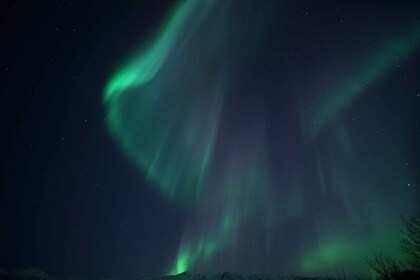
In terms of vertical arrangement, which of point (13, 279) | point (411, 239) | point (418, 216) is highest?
point (418, 216)

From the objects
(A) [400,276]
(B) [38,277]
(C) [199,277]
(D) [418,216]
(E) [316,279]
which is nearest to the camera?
(A) [400,276]

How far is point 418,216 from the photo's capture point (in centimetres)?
1881

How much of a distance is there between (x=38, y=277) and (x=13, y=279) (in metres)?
1.87

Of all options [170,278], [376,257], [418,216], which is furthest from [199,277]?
[418,216]

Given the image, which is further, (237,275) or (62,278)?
(62,278)

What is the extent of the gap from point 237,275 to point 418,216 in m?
14.4

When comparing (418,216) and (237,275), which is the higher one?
(418,216)

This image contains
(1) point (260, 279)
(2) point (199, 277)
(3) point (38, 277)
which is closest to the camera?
(1) point (260, 279)

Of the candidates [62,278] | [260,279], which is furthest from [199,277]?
[62,278]

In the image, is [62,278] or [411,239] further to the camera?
[62,278]

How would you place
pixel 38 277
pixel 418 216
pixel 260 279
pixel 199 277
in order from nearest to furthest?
pixel 418 216 → pixel 260 279 → pixel 199 277 → pixel 38 277

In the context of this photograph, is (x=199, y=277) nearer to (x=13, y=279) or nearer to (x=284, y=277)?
(x=284, y=277)

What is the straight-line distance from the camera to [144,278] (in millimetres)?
25109

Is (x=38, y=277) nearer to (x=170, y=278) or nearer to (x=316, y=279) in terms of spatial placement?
(x=170, y=278)
